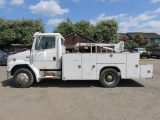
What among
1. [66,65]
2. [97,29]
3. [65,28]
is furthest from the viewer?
[65,28]

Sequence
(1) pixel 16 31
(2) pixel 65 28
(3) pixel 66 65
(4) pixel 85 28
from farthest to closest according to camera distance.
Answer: (2) pixel 65 28 < (4) pixel 85 28 < (1) pixel 16 31 < (3) pixel 66 65

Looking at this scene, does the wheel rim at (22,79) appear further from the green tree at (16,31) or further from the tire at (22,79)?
the green tree at (16,31)

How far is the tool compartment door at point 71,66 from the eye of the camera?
10609 mm

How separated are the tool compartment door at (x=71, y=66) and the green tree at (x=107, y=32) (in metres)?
31.4

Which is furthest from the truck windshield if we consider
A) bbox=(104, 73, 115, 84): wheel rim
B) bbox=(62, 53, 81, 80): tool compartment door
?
bbox=(104, 73, 115, 84): wheel rim

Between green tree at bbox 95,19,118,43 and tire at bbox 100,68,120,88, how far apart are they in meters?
31.2

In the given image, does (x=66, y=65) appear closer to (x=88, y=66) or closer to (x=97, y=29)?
(x=88, y=66)

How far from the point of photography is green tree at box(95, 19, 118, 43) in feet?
136

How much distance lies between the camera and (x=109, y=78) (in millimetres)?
10805
